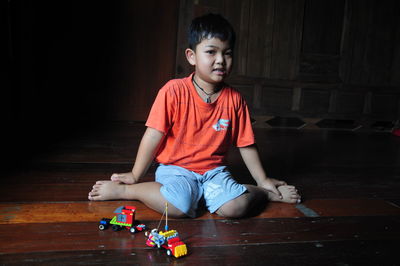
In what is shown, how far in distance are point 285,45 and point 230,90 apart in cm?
247

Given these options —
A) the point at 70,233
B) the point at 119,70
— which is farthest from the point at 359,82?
the point at 70,233

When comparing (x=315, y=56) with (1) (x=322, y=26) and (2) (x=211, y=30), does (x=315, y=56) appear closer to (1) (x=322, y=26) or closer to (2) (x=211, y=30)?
(1) (x=322, y=26)

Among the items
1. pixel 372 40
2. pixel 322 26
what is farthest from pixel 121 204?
pixel 372 40

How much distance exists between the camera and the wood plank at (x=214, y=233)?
103 cm

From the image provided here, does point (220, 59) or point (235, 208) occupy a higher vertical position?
point (220, 59)

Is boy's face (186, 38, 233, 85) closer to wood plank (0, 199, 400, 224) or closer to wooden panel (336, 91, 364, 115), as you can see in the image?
wood plank (0, 199, 400, 224)

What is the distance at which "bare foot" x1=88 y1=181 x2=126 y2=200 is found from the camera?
1.38 meters

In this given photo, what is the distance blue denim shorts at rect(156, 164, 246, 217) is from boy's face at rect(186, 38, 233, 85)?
37 centimetres

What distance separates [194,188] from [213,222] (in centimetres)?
15

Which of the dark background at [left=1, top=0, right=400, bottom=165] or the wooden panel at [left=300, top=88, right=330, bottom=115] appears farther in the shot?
the wooden panel at [left=300, top=88, right=330, bottom=115]

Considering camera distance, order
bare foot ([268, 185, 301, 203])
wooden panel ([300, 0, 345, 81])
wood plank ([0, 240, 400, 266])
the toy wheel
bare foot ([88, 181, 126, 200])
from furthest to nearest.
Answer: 1. wooden panel ([300, 0, 345, 81])
2. bare foot ([268, 185, 301, 203])
3. bare foot ([88, 181, 126, 200])
4. the toy wheel
5. wood plank ([0, 240, 400, 266])

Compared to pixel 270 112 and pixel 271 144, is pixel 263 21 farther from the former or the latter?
pixel 271 144

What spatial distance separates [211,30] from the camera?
1.33m

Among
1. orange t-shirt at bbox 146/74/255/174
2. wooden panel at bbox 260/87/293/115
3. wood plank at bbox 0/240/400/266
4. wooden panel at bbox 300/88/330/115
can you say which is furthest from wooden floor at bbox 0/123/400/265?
wooden panel at bbox 300/88/330/115
